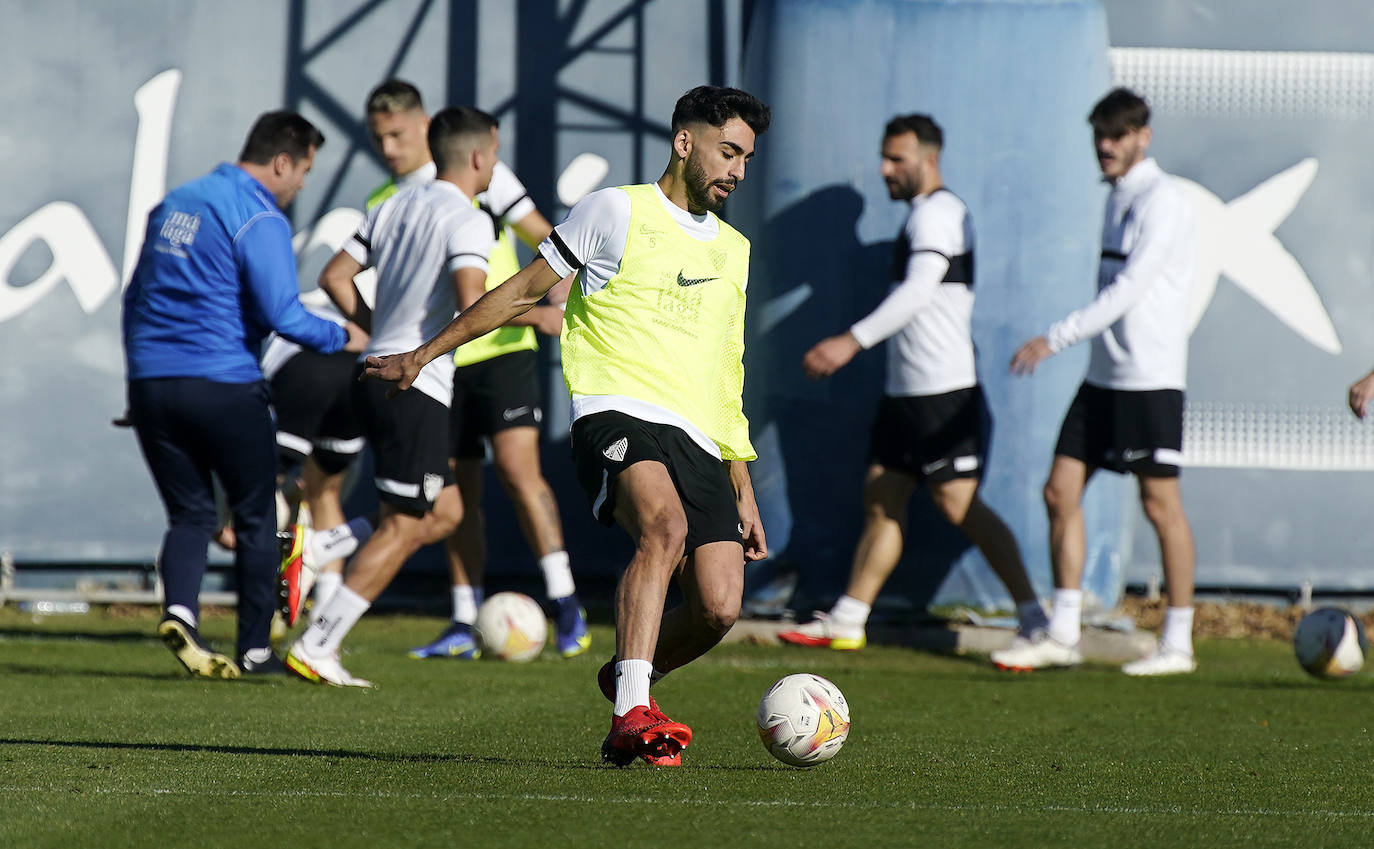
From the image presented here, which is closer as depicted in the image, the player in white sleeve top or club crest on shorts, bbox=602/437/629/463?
club crest on shorts, bbox=602/437/629/463

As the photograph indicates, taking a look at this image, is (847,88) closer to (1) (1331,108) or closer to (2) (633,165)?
(2) (633,165)

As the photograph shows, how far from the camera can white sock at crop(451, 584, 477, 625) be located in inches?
328

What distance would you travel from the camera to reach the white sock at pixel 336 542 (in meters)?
7.62

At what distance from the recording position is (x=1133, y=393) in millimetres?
8211

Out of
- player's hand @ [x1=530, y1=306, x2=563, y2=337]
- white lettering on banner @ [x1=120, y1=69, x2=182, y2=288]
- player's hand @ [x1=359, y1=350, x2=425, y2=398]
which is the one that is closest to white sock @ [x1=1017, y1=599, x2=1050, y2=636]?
player's hand @ [x1=530, y1=306, x2=563, y2=337]

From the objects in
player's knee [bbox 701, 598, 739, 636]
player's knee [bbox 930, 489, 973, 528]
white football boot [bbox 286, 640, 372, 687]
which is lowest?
white football boot [bbox 286, 640, 372, 687]

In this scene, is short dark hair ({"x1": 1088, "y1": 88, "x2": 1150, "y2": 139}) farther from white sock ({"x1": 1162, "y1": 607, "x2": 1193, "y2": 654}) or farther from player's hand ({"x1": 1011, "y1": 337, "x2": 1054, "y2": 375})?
white sock ({"x1": 1162, "y1": 607, "x2": 1193, "y2": 654})

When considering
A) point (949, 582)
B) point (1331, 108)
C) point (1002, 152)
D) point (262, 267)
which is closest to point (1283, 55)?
point (1331, 108)

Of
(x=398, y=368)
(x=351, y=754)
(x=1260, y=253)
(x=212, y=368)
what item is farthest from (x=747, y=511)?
(x=1260, y=253)

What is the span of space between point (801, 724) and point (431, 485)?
8.71ft

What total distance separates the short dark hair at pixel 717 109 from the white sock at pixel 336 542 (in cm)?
326

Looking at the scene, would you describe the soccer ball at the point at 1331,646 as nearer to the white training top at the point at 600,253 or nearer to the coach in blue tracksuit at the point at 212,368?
the white training top at the point at 600,253

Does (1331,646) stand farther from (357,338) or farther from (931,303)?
(357,338)

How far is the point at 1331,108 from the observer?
10.3 m
